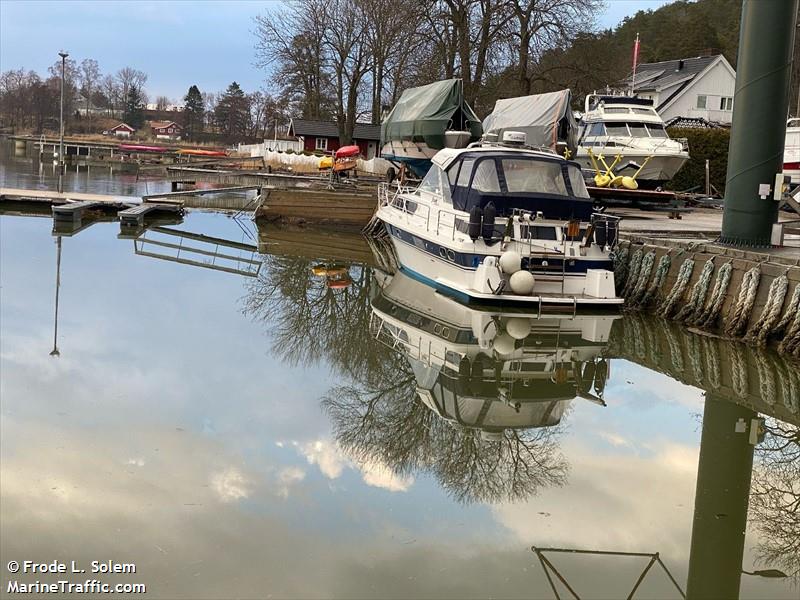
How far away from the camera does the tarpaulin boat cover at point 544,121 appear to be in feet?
69.5

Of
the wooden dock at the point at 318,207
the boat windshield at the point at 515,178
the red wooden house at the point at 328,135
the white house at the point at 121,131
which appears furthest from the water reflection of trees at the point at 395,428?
the white house at the point at 121,131

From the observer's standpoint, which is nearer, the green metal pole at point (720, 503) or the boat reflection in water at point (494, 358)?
the green metal pole at point (720, 503)

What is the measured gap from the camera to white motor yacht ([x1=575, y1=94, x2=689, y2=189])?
993 inches

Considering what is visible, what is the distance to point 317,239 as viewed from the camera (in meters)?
23.7

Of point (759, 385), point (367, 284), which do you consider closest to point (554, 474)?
point (759, 385)

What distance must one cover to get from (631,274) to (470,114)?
9868 millimetres

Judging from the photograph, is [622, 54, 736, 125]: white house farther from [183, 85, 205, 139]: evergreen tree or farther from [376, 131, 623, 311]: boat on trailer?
[183, 85, 205, 139]: evergreen tree

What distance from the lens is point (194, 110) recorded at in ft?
418

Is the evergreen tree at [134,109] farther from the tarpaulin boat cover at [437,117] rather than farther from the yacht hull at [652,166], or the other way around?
the yacht hull at [652,166]

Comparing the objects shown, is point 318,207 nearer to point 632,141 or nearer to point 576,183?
point 632,141

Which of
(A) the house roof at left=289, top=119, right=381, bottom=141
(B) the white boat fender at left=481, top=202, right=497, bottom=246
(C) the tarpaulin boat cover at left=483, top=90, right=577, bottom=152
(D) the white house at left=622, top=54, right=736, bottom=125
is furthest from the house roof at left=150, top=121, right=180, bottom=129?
(B) the white boat fender at left=481, top=202, right=497, bottom=246

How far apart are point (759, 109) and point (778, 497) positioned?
311 inches

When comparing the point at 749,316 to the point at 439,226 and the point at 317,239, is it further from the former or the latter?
the point at 317,239

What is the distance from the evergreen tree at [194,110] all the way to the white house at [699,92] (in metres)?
87.0
